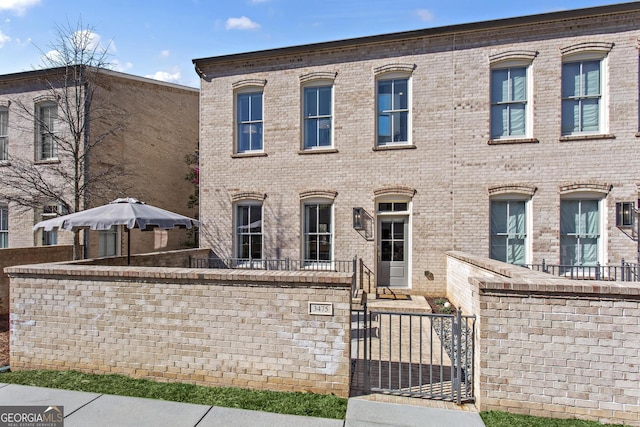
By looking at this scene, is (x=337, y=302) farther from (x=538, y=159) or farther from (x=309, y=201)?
(x=538, y=159)

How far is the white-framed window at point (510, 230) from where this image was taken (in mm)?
8875

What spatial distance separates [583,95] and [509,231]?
416 centimetres

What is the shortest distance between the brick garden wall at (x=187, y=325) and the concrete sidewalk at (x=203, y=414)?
0.50 m

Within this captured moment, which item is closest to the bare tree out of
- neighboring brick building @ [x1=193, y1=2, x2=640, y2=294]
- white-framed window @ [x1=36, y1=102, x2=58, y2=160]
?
white-framed window @ [x1=36, y1=102, x2=58, y2=160]

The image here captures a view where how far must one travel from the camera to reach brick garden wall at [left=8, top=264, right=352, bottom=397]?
4.04 m

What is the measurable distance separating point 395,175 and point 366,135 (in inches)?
59.8

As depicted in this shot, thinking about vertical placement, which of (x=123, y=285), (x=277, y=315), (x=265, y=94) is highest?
(x=265, y=94)

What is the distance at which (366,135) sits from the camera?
9664 millimetres

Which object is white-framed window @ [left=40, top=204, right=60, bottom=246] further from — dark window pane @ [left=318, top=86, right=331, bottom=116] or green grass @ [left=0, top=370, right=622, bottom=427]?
dark window pane @ [left=318, top=86, right=331, bottom=116]

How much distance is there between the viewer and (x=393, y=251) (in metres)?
9.63

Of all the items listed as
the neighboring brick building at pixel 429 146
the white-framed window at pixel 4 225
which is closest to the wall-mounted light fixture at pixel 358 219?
the neighboring brick building at pixel 429 146

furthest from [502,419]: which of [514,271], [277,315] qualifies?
[277,315]

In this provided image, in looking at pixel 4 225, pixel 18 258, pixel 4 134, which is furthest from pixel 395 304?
pixel 4 134

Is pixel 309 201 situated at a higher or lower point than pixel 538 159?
lower
